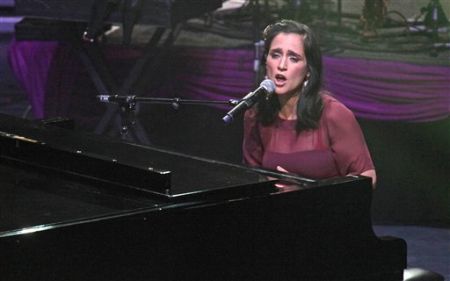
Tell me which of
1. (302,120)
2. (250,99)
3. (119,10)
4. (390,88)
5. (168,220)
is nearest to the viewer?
(168,220)

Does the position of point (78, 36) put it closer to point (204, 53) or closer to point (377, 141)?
point (204, 53)

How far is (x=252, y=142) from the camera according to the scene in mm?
3621

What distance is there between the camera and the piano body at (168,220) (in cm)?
229

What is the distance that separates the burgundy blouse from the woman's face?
0.12 metres

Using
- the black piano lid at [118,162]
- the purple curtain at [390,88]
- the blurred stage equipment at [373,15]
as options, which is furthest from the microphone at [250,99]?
the blurred stage equipment at [373,15]

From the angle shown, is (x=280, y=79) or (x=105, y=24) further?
(x=105, y=24)

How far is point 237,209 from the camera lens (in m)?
2.54

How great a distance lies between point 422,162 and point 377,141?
29 cm

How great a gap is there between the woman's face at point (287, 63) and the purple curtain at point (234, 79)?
7.82ft

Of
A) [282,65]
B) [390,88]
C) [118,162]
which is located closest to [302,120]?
[282,65]

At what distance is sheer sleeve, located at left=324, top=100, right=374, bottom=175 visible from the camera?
3453 mm

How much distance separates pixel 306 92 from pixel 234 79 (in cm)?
275

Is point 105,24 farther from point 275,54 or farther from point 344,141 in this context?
point 344,141

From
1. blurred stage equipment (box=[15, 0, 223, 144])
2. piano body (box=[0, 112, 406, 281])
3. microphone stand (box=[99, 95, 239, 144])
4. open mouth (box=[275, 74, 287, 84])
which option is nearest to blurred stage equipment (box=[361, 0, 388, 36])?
blurred stage equipment (box=[15, 0, 223, 144])
